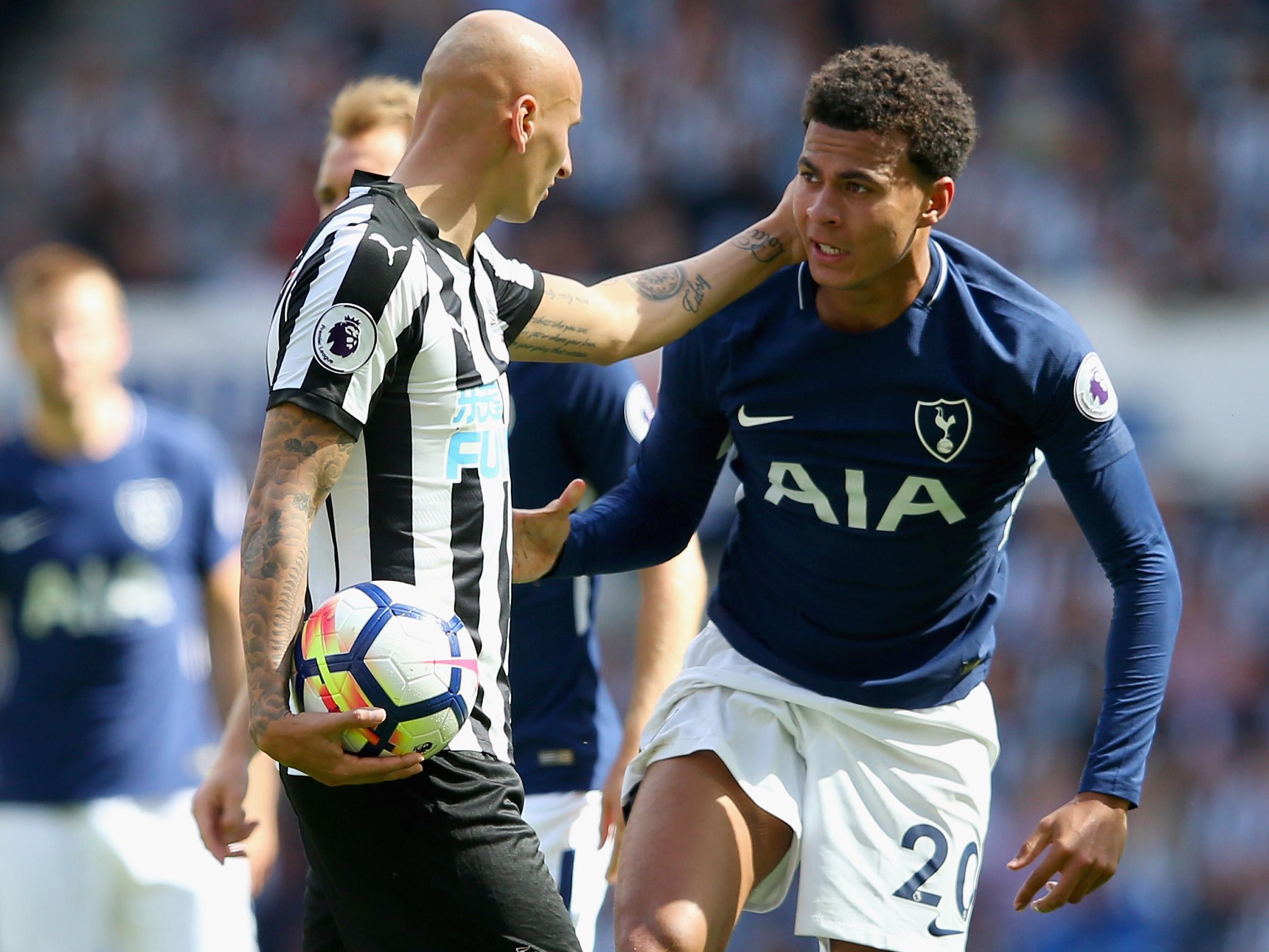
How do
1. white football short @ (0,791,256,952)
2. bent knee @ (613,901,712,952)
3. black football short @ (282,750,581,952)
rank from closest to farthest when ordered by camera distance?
black football short @ (282,750,581,952) → bent knee @ (613,901,712,952) → white football short @ (0,791,256,952)

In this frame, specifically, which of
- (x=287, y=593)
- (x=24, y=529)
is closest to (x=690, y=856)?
(x=287, y=593)

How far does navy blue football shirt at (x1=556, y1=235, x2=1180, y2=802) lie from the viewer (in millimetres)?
3752

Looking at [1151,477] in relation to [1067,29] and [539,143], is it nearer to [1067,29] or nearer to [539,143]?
[1067,29]

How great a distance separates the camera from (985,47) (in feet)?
42.2

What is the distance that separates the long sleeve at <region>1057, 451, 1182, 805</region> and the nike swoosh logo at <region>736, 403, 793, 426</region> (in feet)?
2.17

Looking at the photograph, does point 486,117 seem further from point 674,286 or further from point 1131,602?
point 1131,602

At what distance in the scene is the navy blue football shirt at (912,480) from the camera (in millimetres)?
3752

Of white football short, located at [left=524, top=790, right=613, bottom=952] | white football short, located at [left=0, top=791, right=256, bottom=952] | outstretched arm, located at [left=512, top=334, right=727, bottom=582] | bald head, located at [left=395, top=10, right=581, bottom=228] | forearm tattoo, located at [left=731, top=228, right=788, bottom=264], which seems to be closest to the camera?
bald head, located at [left=395, top=10, right=581, bottom=228]

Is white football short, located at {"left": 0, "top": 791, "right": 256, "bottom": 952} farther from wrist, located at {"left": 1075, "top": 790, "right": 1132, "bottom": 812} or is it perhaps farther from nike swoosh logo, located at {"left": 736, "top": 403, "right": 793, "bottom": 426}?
wrist, located at {"left": 1075, "top": 790, "right": 1132, "bottom": 812}

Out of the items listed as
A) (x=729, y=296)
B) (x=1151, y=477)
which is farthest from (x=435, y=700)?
(x=1151, y=477)

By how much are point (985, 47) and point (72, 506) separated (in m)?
9.06

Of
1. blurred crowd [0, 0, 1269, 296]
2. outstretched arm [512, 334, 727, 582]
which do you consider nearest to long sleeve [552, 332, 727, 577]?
outstretched arm [512, 334, 727, 582]

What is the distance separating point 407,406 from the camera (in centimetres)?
309

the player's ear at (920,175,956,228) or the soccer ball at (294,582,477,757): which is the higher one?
the player's ear at (920,175,956,228)
